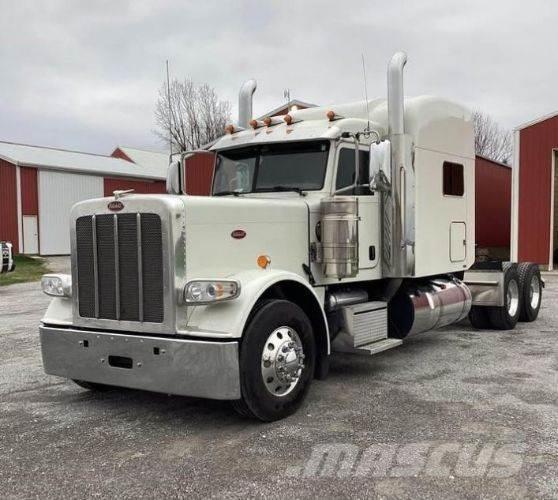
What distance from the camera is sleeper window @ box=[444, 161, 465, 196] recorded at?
7.42 metres

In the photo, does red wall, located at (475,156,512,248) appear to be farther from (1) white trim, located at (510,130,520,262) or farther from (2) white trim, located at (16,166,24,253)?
(2) white trim, located at (16,166,24,253)

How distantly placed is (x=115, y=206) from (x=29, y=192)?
91.5 ft

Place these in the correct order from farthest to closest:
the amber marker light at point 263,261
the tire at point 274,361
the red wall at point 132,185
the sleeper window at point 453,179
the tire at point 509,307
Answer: the red wall at point 132,185
the tire at point 509,307
the sleeper window at point 453,179
the amber marker light at point 263,261
the tire at point 274,361

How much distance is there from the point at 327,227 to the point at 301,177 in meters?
0.69

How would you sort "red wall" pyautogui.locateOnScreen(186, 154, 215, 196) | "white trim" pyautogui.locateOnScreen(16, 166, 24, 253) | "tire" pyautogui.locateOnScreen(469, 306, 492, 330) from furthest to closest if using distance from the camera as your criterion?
"white trim" pyautogui.locateOnScreen(16, 166, 24, 253) → "tire" pyautogui.locateOnScreen(469, 306, 492, 330) → "red wall" pyautogui.locateOnScreen(186, 154, 215, 196)

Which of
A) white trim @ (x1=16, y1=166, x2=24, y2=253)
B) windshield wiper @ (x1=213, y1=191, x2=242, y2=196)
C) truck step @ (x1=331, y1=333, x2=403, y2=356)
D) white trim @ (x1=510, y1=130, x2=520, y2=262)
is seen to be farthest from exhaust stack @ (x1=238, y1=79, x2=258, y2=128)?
white trim @ (x1=16, y1=166, x2=24, y2=253)

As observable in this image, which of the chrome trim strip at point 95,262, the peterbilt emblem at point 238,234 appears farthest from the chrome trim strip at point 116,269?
the peterbilt emblem at point 238,234

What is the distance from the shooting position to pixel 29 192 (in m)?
30.2

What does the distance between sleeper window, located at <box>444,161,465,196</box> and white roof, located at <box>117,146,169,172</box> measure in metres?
33.6

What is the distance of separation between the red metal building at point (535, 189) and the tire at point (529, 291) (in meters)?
8.98

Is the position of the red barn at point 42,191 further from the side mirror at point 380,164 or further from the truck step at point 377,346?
the side mirror at point 380,164

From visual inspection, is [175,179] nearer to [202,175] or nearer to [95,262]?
[202,175]

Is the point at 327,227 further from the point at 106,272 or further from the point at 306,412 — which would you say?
the point at 106,272

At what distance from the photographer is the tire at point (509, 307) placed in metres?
8.91
